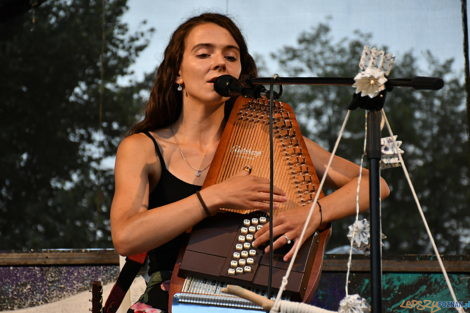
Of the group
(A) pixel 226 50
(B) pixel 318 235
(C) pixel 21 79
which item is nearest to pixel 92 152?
(C) pixel 21 79

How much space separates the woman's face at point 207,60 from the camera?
212 cm

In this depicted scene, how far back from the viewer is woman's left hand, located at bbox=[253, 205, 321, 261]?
73.2 inches

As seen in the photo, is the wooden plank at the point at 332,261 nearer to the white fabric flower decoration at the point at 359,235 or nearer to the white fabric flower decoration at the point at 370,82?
the white fabric flower decoration at the point at 359,235

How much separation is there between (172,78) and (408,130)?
1477 millimetres

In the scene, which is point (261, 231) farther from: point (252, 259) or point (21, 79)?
point (21, 79)

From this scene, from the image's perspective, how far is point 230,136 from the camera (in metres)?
2.01

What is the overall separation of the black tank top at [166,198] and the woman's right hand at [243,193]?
0.23 metres

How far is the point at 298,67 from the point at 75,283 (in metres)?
1.34

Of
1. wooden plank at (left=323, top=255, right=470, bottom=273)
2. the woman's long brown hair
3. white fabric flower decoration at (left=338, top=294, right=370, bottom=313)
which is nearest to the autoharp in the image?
the woman's long brown hair

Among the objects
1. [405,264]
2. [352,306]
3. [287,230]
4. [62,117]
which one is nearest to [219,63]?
[287,230]

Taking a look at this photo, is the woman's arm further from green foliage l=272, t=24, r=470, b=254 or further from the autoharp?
green foliage l=272, t=24, r=470, b=254

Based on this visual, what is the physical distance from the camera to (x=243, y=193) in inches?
72.7

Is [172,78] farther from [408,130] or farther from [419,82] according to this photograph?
[408,130]

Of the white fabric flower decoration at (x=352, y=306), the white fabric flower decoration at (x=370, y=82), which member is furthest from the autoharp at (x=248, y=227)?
the white fabric flower decoration at (x=370, y=82)
